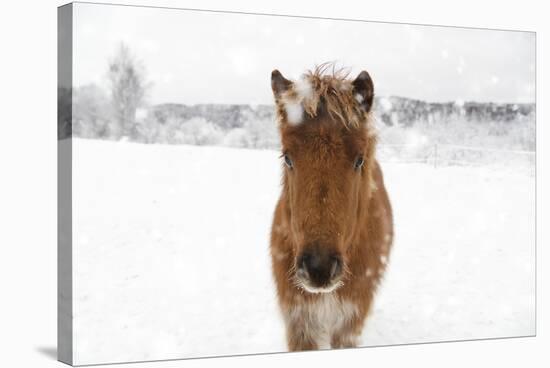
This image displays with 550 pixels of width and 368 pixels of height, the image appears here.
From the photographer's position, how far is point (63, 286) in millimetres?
3984

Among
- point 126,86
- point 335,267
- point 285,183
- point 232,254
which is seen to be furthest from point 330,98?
point 232,254

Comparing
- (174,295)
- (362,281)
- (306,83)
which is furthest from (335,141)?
(174,295)

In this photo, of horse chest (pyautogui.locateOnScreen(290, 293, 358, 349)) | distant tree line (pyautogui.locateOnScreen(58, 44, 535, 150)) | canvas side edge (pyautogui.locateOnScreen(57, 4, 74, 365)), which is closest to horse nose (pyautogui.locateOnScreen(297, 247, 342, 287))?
horse chest (pyautogui.locateOnScreen(290, 293, 358, 349))

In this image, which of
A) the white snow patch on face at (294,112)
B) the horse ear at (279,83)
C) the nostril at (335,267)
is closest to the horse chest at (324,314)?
the nostril at (335,267)

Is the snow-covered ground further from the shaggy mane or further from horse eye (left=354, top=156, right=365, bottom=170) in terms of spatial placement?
horse eye (left=354, top=156, right=365, bottom=170)

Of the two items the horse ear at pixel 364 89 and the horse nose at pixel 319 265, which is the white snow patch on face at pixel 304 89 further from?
the horse nose at pixel 319 265

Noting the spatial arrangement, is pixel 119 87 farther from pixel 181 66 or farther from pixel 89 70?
pixel 181 66

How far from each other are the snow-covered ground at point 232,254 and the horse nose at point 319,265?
125 cm

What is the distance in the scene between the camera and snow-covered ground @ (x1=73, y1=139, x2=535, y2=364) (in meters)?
4.09

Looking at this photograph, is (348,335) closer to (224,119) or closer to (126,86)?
(224,119)

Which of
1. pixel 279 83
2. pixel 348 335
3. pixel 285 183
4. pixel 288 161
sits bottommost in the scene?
pixel 348 335

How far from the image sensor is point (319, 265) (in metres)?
3.32

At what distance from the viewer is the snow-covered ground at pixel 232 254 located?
4094 mm

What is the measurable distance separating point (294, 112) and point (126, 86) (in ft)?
3.98
